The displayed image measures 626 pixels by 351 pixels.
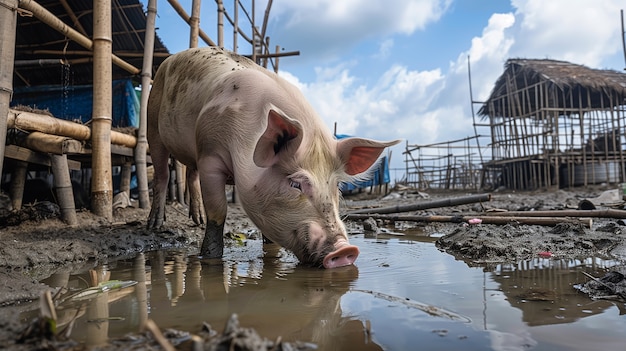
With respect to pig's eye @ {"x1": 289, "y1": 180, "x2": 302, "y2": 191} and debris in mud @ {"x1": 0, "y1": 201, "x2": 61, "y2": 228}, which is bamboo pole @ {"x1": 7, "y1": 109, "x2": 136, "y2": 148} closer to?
debris in mud @ {"x1": 0, "y1": 201, "x2": 61, "y2": 228}

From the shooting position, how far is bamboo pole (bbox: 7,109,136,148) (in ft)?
14.6

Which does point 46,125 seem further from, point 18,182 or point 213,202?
point 213,202

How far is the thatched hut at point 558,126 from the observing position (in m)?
19.3

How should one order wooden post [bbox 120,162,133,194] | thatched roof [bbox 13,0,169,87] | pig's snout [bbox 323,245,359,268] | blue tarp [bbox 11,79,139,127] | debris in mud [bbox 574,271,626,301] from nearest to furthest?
debris in mud [bbox 574,271,626,301]
pig's snout [bbox 323,245,359,268]
wooden post [bbox 120,162,133,194]
thatched roof [bbox 13,0,169,87]
blue tarp [bbox 11,79,139,127]

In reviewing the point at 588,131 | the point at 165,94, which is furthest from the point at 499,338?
the point at 588,131

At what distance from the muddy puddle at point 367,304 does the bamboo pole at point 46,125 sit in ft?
7.86

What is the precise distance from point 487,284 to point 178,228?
11.2 feet

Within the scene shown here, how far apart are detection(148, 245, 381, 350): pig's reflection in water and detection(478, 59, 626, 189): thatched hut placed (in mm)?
19152

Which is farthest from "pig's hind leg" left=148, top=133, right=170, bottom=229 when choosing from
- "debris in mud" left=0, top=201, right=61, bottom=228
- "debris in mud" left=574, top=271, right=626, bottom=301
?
"debris in mud" left=574, top=271, right=626, bottom=301

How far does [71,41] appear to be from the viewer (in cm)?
953

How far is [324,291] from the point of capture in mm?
2070

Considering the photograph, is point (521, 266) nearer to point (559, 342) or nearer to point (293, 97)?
point (559, 342)

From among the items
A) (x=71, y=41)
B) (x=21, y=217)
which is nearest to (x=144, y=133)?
(x=21, y=217)

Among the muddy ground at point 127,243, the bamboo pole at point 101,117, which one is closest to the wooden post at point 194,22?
the bamboo pole at point 101,117
